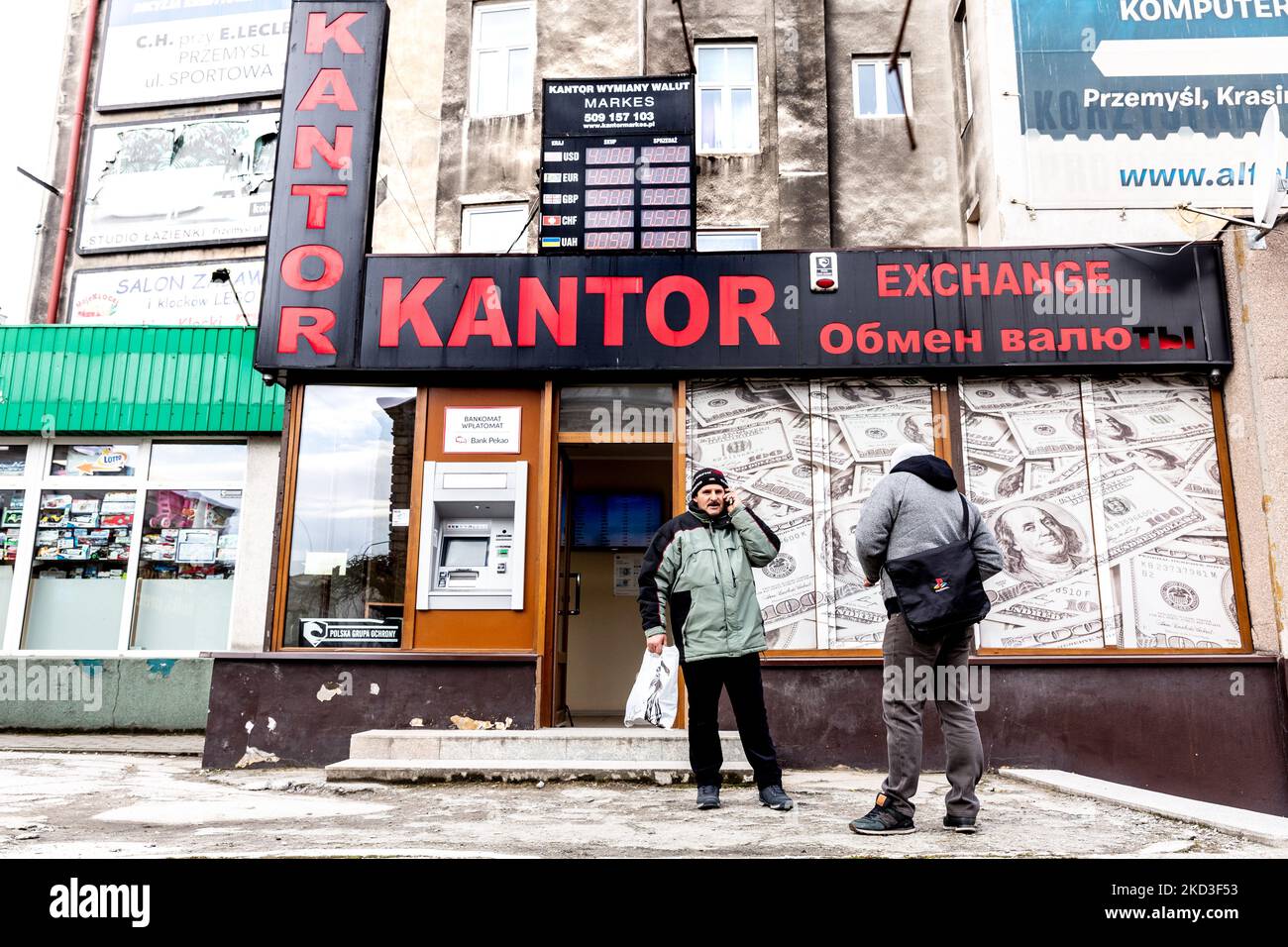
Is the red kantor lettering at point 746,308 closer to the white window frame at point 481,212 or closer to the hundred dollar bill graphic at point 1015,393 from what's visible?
the hundred dollar bill graphic at point 1015,393

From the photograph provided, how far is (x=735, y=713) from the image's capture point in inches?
203

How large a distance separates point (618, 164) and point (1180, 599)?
6559mm

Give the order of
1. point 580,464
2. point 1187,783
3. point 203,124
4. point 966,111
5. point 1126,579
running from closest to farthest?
1. point 1187,783
2. point 1126,579
3. point 580,464
4. point 966,111
5. point 203,124

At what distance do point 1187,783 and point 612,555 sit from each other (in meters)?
7.03

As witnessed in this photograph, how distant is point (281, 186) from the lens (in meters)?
8.31

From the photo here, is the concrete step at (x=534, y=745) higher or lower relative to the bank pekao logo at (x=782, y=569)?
lower

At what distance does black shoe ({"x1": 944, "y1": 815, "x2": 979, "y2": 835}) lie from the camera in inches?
168

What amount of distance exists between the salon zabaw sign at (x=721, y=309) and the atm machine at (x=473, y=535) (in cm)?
96

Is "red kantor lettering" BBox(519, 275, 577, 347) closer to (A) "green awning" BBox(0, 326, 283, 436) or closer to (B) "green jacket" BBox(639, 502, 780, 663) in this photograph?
(B) "green jacket" BBox(639, 502, 780, 663)

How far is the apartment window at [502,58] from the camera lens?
13430 millimetres

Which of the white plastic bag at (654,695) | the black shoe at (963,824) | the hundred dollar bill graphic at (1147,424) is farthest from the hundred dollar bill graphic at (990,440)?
the black shoe at (963,824)

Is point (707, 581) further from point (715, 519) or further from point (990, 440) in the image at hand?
point (990, 440)
